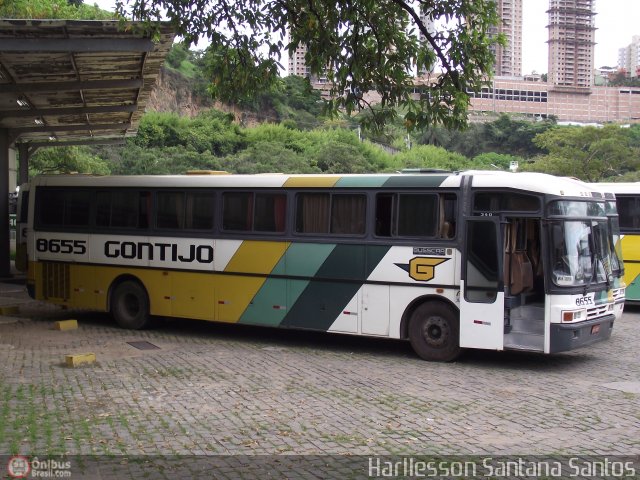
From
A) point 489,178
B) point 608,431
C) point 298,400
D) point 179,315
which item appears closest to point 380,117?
point 489,178

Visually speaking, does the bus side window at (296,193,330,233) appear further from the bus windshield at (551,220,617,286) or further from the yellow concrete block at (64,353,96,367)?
the yellow concrete block at (64,353,96,367)

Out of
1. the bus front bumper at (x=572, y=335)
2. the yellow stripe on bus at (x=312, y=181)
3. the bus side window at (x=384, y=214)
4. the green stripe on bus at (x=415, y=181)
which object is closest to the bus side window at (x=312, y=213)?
the yellow stripe on bus at (x=312, y=181)

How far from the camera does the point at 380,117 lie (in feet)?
27.7

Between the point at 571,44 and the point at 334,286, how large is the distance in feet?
313

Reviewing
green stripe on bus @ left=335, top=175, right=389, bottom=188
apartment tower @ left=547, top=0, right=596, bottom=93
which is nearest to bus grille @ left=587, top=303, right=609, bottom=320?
green stripe on bus @ left=335, top=175, right=389, bottom=188

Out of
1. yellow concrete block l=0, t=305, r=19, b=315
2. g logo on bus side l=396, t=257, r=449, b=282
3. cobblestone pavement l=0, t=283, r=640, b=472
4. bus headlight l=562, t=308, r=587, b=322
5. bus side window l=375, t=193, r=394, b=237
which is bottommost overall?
cobblestone pavement l=0, t=283, r=640, b=472

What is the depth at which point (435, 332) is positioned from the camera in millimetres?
10742

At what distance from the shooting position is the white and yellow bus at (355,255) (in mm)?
10188

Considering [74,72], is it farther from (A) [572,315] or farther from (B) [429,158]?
(B) [429,158]

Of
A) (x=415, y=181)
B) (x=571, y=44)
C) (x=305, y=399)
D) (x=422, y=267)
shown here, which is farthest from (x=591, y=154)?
(x=571, y=44)

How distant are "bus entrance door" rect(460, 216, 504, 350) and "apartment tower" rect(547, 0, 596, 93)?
3230 inches

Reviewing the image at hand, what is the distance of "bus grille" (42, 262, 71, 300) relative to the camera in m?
14.5

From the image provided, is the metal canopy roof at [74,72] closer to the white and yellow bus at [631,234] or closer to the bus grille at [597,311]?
the bus grille at [597,311]

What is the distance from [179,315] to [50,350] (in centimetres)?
255
